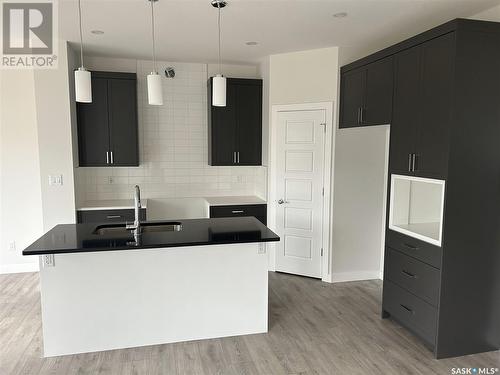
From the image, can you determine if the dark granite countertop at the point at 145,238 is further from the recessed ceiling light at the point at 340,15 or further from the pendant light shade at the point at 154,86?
the recessed ceiling light at the point at 340,15

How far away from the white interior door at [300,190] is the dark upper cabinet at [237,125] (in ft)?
1.76

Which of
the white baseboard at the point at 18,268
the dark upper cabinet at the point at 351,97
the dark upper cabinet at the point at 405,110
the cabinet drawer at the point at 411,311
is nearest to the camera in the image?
the cabinet drawer at the point at 411,311

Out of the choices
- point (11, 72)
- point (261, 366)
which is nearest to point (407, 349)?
point (261, 366)

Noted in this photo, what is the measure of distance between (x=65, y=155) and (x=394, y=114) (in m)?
3.60

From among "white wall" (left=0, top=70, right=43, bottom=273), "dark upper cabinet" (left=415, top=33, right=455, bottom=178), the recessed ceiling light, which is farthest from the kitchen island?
the recessed ceiling light

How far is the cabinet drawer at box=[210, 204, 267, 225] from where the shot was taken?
4988 mm

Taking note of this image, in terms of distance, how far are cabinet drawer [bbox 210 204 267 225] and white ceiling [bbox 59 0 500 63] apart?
1962 millimetres

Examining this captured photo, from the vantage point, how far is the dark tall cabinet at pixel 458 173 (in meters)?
2.74

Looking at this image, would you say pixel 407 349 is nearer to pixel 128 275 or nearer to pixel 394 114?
pixel 394 114

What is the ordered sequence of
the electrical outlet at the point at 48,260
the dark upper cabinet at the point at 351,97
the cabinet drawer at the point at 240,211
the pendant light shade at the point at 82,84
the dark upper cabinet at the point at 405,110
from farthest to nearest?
the cabinet drawer at the point at 240,211
the dark upper cabinet at the point at 351,97
the dark upper cabinet at the point at 405,110
the electrical outlet at the point at 48,260
the pendant light shade at the point at 82,84

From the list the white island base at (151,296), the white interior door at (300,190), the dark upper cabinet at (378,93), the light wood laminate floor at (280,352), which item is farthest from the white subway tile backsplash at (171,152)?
the white island base at (151,296)

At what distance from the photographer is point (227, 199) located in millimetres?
5309

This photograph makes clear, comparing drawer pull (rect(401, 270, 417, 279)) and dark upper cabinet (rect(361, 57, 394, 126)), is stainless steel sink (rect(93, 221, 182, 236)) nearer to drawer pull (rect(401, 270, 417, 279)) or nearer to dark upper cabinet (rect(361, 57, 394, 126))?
drawer pull (rect(401, 270, 417, 279))

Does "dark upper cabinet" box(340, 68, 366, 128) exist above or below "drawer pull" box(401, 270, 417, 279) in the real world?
above
